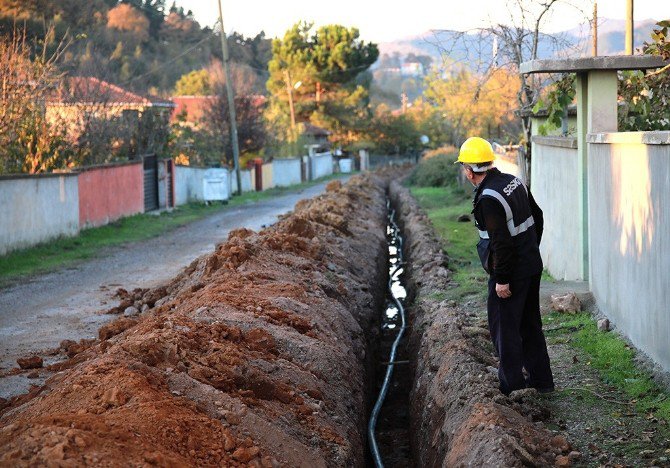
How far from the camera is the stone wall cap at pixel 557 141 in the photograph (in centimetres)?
1273

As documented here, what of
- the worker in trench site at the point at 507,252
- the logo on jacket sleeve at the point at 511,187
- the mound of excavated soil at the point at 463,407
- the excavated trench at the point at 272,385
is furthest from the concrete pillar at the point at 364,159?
the logo on jacket sleeve at the point at 511,187

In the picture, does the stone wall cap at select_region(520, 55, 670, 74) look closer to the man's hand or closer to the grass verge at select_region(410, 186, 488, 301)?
the grass verge at select_region(410, 186, 488, 301)

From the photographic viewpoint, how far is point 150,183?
100 ft

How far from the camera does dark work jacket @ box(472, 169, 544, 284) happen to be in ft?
23.4

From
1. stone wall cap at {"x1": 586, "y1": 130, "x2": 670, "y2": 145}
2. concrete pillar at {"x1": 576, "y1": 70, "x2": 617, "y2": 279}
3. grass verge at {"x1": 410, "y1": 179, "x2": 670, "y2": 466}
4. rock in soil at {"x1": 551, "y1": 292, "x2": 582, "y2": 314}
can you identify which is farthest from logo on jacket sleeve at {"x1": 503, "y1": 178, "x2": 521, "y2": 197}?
concrete pillar at {"x1": 576, "y1": 70, "x2": 617, "y2": 279}

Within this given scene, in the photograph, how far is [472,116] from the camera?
1601 inches

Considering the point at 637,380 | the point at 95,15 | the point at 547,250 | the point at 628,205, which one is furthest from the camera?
the point at 95,15

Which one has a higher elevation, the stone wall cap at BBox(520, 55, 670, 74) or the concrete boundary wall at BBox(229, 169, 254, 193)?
the stone wall cap at BBox(520, 55, 670, 74)

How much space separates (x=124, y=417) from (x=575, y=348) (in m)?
5.19

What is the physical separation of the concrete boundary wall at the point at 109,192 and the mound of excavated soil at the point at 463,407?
41.9 feet

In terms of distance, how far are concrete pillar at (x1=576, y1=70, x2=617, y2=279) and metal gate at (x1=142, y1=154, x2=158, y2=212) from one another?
19.4 meters

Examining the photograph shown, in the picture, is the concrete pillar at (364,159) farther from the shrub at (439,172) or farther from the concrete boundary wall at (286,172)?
the shrub at (439,172)

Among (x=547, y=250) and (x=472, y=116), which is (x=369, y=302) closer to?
(x=547, y=250)

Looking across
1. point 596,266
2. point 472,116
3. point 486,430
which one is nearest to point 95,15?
point 472,116
